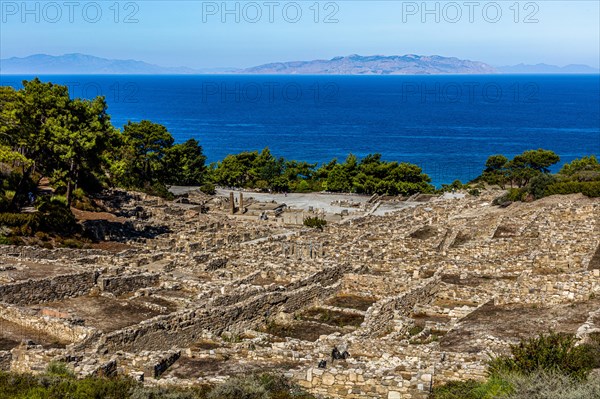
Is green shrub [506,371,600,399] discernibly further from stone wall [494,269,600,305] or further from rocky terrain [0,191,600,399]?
stone wall [494,269,600,305]

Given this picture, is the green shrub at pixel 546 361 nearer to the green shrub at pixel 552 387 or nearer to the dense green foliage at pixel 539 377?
the dense green foliage at pixel 539 377

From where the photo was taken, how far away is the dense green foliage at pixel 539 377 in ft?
37.9

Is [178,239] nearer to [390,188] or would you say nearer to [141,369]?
[141,369]

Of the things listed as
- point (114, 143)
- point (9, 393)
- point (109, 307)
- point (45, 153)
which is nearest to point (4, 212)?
point (45, 153)

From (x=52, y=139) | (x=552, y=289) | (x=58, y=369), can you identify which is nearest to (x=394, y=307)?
(x=552, y=289)

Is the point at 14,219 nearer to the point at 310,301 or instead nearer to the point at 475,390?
the point at 310,301

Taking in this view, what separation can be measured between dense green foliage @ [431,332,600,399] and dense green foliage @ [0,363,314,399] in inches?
114

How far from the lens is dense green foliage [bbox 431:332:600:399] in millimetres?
11555

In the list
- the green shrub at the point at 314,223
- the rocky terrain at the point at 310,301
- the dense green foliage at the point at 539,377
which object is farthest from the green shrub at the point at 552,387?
the green shrub at the point at 314,223

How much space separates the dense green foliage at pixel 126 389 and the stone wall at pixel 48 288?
938 cm

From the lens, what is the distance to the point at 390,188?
67.8 m

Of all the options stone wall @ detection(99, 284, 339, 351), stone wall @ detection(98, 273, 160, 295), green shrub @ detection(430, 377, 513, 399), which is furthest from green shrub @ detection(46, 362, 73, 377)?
stone wall @ detection(98, 273, 160, 295)

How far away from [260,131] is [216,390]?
163 m

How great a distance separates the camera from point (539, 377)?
12453mm
